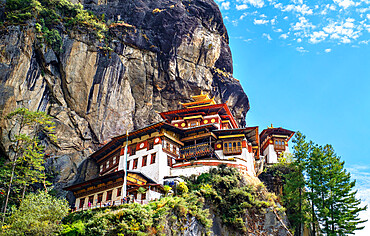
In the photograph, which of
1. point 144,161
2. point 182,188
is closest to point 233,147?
point 144,161

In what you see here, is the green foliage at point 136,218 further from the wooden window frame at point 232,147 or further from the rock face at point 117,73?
the rock face at point 117,73

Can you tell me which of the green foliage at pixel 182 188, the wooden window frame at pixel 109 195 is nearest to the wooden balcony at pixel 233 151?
the green foliage at pixel 182 188

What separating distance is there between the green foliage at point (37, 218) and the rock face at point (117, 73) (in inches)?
784

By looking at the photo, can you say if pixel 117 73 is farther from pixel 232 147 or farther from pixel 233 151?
pixel 233 151

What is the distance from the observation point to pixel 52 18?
60.2 meters

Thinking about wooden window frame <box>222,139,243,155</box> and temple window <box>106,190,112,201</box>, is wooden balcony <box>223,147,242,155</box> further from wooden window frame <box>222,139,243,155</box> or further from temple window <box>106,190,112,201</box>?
temple window <box>106,190,112,201</box>

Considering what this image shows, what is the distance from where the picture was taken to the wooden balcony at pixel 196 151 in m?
47.8

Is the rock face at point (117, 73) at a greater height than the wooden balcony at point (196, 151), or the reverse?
the rock face at point (117, 73)

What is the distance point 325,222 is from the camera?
36000mm

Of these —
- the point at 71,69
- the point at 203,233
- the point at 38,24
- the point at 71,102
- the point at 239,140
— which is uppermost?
the point at 38,24

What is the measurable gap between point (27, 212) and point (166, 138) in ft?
73.5

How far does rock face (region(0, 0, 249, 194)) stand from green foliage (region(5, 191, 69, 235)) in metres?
19.9

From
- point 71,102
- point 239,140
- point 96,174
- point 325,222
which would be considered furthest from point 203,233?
point 71,102

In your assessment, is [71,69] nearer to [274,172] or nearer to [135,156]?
[135,156]
